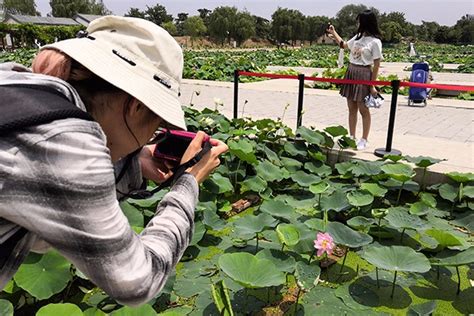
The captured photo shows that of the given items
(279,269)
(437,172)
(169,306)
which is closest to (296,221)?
(279,269)

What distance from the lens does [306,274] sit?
1957 mm

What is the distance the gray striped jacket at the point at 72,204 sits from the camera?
2.14 feet

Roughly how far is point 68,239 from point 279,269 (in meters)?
1.43

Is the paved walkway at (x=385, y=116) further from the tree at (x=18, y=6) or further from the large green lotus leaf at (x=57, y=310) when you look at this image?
the tree at (x=18, y=6)

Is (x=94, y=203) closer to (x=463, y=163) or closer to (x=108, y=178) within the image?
(x=108, y=178)

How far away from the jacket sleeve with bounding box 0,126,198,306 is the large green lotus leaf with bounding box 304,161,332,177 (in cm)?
288

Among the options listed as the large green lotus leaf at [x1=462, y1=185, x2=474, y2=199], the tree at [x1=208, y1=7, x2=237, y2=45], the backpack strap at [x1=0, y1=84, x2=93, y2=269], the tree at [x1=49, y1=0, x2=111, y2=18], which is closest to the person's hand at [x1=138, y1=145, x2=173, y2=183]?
the backpack strap at [x1=0, y1=84, x2=93, y2=269]

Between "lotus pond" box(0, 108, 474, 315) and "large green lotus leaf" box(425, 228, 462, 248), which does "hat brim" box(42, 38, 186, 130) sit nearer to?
"lotus pond" box(0, 108, 474, 315)

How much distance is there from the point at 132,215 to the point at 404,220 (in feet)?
5.10

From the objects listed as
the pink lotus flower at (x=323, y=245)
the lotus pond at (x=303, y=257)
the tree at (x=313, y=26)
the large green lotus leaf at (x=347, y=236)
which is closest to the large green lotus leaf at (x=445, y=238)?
the lotus pond at (x=303, y=257)

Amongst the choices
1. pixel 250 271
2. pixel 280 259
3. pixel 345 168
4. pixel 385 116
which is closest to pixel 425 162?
pixel 345 168

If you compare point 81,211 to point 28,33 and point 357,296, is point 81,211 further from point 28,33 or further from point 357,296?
point 28,33

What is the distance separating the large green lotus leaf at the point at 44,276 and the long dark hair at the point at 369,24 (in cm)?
351

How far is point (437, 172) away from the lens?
3461 mm
